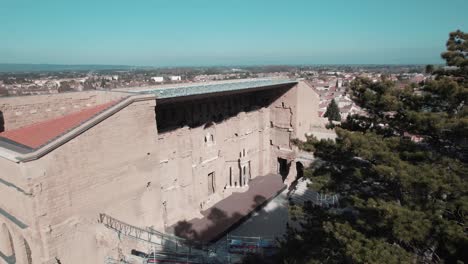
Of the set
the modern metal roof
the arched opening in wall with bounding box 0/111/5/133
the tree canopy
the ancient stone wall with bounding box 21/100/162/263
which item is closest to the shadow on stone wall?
the ancient stone wall with bounding box 21/100/162/263

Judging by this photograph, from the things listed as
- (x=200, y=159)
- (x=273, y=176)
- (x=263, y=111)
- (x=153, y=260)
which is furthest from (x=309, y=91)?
(x=153, y=260)

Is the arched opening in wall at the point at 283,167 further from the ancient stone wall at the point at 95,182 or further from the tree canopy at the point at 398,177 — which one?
the tree canopy at the point at 398,177

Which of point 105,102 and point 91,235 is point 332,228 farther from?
point 105,102

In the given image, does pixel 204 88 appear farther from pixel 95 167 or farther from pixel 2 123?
pixel 2 123

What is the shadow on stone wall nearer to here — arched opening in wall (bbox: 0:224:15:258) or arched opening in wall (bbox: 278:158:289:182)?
arched opening in wall (bbox: 278:158:289:182)

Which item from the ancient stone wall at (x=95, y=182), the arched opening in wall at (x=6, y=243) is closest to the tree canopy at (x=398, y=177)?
the ancient stone wall at (x=95, y=182)

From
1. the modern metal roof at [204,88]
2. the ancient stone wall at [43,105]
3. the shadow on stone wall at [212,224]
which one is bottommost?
the shadow on stone wall at [212,224]

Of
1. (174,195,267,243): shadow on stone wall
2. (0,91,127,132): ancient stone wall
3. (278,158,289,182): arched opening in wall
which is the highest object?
(0,91,127,132): ancient stone wall
